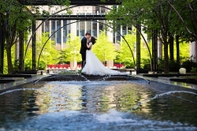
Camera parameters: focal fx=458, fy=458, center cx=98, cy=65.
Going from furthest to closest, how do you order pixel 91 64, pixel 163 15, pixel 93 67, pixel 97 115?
pixel 91 64 < pixel 93 67 < pixel 163 15 < pixel 97 115

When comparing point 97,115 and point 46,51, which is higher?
point 46,51

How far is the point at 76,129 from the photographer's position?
7469 millimetres

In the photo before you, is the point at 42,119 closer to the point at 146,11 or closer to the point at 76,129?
the point at 76,129

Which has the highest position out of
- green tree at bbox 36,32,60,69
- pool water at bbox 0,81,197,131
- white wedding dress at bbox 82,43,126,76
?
green tree at bbox 36,32,60,69

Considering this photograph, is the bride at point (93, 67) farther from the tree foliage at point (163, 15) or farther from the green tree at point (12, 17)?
the green tree at point (12, 17)

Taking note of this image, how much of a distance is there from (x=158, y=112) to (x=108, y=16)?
31.1m

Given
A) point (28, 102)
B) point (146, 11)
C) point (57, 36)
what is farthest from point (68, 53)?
point (28, 102)

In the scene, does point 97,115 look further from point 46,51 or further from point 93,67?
point 46,51

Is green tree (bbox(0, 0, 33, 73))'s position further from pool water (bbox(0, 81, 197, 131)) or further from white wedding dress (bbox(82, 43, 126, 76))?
pool water (bbox(0, 81, 197, 131))

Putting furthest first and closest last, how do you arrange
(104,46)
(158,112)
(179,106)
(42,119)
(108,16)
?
1. (104,46)
2. (108,16)
3. (179,106)
4. (158,112)
5. (42,119)

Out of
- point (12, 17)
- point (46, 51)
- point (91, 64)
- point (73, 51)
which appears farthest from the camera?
point (73, 51)

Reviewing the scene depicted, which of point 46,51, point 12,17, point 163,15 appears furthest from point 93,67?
point 46,51

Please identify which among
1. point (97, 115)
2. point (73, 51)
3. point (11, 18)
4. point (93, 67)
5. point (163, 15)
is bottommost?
point (97, 115)

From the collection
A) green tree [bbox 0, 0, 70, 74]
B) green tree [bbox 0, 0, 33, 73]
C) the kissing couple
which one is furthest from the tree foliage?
green tree [bbox 0, 0, 33, 73]
